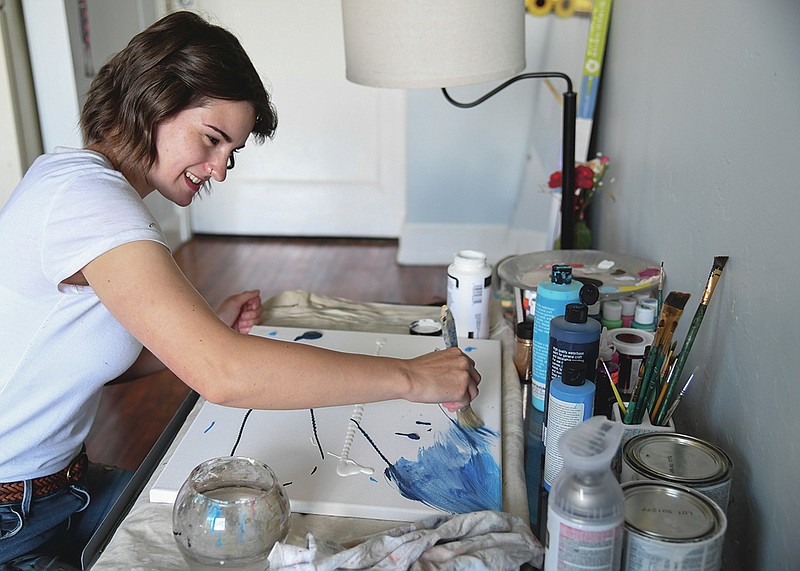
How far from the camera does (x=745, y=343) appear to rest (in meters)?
0.93

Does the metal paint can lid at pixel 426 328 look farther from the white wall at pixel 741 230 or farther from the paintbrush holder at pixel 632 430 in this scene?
the paintbrush holder at pixel 632 430

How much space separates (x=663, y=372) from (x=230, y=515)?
53cm

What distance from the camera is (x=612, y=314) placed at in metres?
1.24

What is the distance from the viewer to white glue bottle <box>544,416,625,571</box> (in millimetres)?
651

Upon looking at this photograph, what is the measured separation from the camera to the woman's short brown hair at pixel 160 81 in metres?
1.08

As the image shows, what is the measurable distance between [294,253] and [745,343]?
332 cm

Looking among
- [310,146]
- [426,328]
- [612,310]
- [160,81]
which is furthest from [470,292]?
[310,146]

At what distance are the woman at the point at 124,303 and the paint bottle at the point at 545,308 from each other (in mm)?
156

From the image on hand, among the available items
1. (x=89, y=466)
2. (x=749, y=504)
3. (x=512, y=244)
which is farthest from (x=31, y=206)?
(x=512, y=244)

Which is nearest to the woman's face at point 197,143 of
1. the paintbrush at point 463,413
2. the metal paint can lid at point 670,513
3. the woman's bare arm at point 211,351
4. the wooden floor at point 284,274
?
the woman's bare arm at point 211,351

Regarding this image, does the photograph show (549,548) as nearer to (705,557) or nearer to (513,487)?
(705,557)

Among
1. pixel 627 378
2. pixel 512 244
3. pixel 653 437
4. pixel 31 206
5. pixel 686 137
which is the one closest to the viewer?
pixel 653 437

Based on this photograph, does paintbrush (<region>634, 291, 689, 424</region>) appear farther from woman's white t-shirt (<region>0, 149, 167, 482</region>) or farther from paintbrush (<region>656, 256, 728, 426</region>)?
woman's white t-shirt (<region>0, 149, 167, 482</region>)

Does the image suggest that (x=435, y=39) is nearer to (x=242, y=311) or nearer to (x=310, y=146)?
(x=242, y=311)
